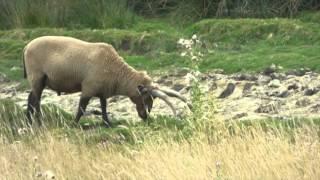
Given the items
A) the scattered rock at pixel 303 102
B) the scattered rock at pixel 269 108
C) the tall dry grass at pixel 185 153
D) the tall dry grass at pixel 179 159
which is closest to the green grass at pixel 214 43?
the scattered rock at pixel 303 102

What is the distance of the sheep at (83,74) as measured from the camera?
492 inches

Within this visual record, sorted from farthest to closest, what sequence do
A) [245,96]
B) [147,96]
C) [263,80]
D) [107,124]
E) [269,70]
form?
[269,70]
[263,80]
[245,96]
[147,96]
[107,124]

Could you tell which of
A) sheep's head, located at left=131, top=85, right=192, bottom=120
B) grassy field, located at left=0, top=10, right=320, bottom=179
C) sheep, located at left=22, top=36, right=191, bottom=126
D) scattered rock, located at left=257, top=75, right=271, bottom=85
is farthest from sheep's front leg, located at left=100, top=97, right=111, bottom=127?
scattered rock, located at left=257, top=75, right=271, bottom=85

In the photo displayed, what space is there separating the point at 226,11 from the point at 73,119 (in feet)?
28.5

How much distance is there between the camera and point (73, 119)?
40.4 feet

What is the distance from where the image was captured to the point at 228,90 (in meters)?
13.5

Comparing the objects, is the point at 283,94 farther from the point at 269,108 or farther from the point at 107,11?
the point at 107,11

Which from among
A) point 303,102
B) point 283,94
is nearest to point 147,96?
point 283,94

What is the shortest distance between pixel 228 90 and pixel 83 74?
228 centimetres

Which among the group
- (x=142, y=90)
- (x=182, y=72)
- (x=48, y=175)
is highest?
(x=48, y=175)

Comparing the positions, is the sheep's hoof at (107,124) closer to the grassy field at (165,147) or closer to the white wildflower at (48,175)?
the grassy field at (165,147)

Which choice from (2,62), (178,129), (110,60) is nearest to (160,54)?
(2,62)

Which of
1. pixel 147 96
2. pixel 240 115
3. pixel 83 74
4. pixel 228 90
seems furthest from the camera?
pixel 228 90

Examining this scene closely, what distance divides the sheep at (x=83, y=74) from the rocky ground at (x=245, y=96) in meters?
0.42
